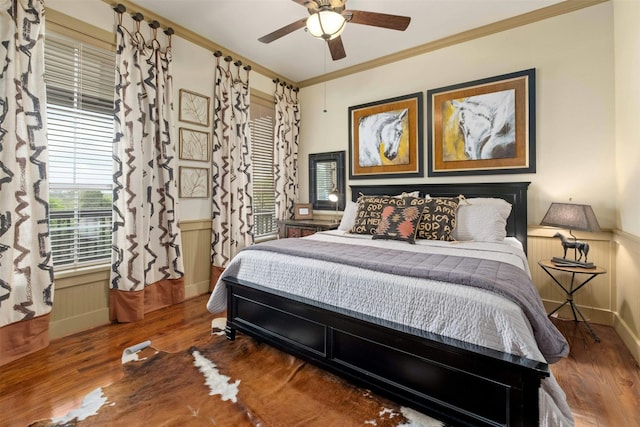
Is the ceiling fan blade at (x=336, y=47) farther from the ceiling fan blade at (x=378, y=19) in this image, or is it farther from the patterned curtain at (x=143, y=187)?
the patterned curtain at (x=143, y=187)

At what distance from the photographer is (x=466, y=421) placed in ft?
4.56

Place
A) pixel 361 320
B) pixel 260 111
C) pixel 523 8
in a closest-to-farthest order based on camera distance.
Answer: pixel 361 320
pixel 523 8
pixel 260 111

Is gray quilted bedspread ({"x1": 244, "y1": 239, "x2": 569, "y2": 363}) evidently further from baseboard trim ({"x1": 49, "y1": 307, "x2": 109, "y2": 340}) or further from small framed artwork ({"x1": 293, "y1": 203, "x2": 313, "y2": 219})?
small framed artwork ({"x1": 293, "y1": 203, "x2": 313, "y2": 219})

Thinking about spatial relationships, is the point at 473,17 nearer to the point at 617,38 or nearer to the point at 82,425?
the point at 617,38

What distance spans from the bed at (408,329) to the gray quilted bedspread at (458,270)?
0.04 ft

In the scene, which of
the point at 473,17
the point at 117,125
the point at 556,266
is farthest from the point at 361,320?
the point at 473,17

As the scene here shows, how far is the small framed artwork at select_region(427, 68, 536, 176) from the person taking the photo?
3.00m

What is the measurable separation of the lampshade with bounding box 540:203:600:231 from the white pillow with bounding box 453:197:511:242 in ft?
1.10

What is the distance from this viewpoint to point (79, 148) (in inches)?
100

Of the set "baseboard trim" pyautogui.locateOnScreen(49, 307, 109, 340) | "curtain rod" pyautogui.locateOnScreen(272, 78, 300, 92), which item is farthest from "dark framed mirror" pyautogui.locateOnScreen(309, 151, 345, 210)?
"baseboard trim" pyautogui.locateOnScreen(49, 307, 109, 340)

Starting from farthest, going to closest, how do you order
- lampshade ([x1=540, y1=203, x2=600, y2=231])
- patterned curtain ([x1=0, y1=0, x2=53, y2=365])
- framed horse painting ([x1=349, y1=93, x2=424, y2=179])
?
framed horse painting ([x1=349, y1=93, x2=424, y2=179]) → lampshade ([x1=540, y1=203, x2=600, y2=231]) → patterned curtain ([x1=0, y1=0, x2=53, y2=365])

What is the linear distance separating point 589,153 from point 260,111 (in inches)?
148

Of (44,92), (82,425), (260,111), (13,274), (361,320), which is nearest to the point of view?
(82,425)

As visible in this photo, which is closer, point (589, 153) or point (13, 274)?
point (13, 274)
